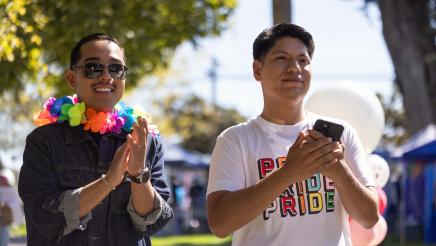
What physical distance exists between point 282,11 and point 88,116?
3722 mm

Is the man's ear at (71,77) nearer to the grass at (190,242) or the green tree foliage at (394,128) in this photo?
the grass at (190,242)

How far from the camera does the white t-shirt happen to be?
11.5 feet

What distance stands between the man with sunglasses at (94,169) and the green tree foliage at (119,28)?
265 inches

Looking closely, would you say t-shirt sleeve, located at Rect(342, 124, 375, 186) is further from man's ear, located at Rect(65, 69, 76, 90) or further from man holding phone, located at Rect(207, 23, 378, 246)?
man's ear, located at Rect(65, 69, 76, 90)

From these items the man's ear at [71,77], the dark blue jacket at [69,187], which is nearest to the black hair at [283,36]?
the dark blue jacket at [69,187]

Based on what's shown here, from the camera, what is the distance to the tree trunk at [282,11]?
7.24 metres

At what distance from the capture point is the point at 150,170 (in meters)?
→ 3.72

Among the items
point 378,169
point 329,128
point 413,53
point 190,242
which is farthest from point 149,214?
point 413,53

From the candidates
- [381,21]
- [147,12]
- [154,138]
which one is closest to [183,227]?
[381,21]

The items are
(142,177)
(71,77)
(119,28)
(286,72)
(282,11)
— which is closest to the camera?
(142,177)

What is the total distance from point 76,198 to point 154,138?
516mm

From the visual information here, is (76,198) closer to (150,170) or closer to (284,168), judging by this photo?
(150,170)

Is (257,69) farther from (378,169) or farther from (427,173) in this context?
(427,173)

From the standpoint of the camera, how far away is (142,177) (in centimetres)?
349
